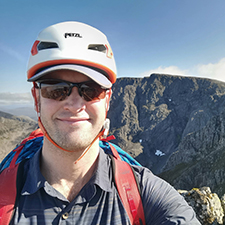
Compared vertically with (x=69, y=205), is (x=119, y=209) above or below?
below

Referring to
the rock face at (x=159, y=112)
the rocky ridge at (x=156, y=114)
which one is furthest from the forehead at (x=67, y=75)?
the rock face at (x=159, y=112)

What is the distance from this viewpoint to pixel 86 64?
2715 millimetres

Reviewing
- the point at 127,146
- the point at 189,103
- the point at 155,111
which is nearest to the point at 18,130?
the point at 127,146

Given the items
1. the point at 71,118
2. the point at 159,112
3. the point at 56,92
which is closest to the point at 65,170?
the point at 71,118

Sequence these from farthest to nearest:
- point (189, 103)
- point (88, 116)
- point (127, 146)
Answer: point (189, 103) < point (127, 146) < point (88, 116)

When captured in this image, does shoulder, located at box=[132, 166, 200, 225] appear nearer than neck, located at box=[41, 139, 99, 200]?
Yes

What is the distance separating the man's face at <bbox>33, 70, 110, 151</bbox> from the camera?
7.79ft

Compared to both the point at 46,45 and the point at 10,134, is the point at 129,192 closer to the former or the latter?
the point at 46,45

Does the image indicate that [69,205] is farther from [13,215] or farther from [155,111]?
[155,111]

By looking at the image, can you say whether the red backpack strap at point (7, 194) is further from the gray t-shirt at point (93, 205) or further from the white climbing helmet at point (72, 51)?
the white climbing helmet at point (72, 51)

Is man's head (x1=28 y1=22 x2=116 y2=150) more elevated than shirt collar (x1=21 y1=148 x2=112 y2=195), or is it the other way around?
man's head (x1=28 y1=22 x2=116 y2=150)

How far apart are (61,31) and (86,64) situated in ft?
2.57

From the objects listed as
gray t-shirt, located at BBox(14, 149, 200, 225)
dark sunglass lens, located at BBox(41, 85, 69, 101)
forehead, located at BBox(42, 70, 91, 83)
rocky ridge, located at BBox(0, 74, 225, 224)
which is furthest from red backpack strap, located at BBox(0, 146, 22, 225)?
rocky ridge, located at BBox(0, 74, 225, 224)

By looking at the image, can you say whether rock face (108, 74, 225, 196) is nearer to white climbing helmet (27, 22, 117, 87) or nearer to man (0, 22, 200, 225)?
man (0, 22, 200, 225)
